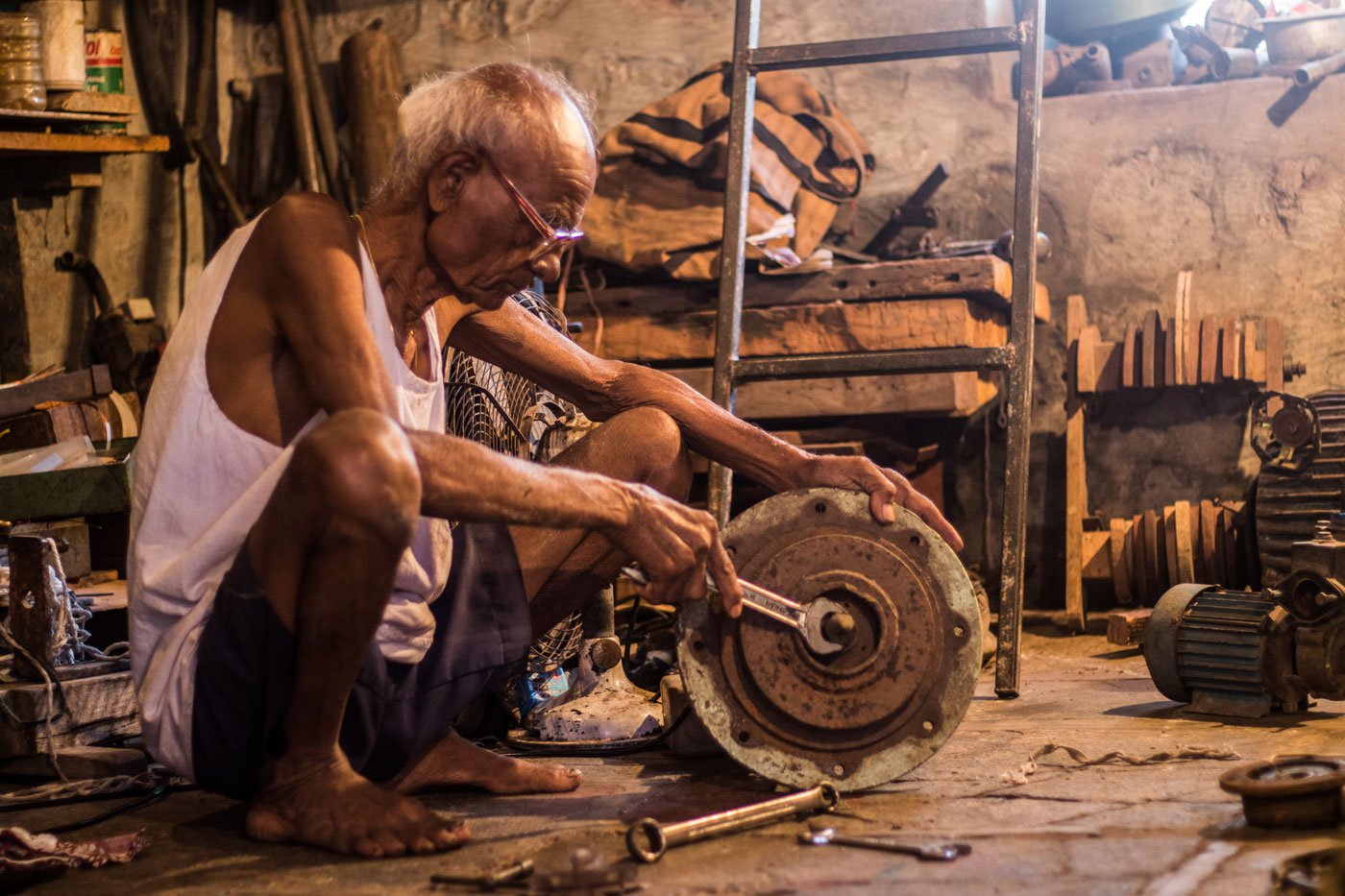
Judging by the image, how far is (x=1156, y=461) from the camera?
6.01 m

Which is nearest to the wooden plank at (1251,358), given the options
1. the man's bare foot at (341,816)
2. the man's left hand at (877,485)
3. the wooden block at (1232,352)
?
the wooden block at (1232,352)

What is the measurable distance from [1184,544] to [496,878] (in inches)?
157

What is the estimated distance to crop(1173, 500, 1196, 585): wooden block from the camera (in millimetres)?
5410

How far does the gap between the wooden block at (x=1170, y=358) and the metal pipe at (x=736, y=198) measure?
2.28 metres

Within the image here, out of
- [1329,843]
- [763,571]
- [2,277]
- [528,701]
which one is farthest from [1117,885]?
[2,277]

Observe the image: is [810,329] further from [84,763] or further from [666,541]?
[84,763]

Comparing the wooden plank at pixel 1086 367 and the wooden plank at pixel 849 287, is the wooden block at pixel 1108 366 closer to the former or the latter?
the wooden plank at pixel 1086 367

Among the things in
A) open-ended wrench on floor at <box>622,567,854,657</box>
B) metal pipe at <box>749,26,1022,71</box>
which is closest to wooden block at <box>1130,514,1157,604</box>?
metal pipe at <box>749,26,1022,71</box>

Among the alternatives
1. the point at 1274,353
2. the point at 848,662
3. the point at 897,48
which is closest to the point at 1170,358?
the point at 1274,353

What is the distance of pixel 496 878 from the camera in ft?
7.18

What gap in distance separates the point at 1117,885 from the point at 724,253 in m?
2.69

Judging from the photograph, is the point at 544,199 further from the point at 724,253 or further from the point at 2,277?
the point at 2,277

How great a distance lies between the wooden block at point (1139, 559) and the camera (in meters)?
5.57

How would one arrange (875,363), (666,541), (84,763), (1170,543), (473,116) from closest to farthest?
(666,541) → (473,116) → (84,763) → (875,363) → (1170,543)
